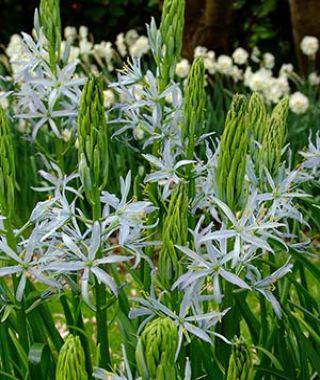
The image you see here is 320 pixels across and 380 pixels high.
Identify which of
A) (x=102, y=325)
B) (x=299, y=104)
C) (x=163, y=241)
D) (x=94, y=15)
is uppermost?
(x=163, y=241)

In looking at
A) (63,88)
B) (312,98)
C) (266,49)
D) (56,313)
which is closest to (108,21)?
(266,49)

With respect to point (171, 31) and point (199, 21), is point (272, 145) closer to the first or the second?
point (171, 31)

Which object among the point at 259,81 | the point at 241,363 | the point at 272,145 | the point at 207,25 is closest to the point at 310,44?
the point at 259,81

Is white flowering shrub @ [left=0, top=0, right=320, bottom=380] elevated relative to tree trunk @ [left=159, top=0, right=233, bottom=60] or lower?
elevated

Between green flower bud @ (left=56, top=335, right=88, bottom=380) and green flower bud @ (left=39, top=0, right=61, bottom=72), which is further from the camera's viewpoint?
green flower bud @ (left=39, top=0, right=61, bottom=72)

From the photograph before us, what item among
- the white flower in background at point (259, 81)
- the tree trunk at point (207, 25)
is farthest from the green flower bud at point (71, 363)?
the tree trunk at point (207, 25)

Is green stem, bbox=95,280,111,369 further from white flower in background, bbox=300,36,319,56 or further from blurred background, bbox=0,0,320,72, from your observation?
blurred background, bbox=0,0,320,72

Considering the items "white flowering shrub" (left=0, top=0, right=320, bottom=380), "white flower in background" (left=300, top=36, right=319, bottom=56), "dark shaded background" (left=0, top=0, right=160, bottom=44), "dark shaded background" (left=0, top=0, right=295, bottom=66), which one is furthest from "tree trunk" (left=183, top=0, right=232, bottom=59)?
"white flowering shrub" (left=0, top=0, right=320, bottom=380)
